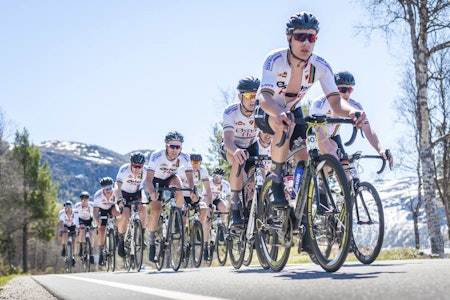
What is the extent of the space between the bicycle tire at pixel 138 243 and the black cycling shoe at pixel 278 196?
7.17 meters

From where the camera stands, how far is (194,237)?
12445mm

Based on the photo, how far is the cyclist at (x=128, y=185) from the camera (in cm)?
1424

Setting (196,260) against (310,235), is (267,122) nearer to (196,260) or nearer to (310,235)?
(310,235)

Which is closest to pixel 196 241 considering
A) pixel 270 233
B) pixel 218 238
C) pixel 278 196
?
pixel 218 238

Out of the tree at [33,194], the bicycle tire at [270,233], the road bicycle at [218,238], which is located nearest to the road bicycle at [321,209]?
the bicycle tire at [270,233]

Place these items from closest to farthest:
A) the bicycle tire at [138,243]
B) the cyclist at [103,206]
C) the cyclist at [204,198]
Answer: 1. the bicycle tire at [138,243]
2. the cyclist at [204,198]
3. the cyclist at [103,206]

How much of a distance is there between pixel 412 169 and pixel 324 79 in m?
31.0

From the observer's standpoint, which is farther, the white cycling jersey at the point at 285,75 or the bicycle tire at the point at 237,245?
the bicycle tire at the point at 237,245

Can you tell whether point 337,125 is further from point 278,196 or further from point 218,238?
point 218,238

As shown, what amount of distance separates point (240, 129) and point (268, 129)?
3.40 metres

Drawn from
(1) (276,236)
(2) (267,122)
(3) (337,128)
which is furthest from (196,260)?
(2) (267,122)

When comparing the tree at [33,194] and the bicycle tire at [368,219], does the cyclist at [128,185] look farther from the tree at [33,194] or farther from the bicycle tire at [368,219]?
the tree at [33,194]

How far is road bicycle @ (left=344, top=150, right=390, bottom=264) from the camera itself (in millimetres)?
7043

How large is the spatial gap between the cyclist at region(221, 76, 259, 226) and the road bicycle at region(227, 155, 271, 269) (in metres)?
0.10
